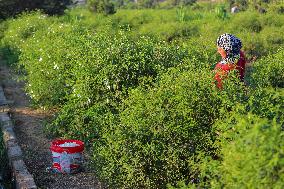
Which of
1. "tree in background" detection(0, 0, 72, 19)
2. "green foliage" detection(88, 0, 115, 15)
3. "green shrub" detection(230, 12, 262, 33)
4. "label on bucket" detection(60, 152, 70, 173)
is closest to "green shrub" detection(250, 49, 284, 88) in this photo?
"label on bucket" detection(60, 152, 70, 173)

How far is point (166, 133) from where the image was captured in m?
4.84

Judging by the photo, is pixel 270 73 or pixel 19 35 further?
pixel 19 35

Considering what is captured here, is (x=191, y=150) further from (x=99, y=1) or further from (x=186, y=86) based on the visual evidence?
(x=99, y=1)

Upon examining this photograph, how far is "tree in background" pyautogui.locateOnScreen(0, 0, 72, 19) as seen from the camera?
77.1 ft

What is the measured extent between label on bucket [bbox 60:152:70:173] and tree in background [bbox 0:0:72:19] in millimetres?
17846

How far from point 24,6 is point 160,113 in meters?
20.3

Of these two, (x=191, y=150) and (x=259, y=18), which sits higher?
(x=191, y=150)

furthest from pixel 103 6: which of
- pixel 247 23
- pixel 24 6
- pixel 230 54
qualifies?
pixel 230 54

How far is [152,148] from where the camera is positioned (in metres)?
4.76

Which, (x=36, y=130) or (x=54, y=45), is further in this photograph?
(x=54, y=45)

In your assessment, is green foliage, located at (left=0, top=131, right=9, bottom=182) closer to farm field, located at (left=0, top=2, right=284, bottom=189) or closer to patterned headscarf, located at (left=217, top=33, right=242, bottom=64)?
farm field, located at (left=0, top=2, right=284, bottom=189)

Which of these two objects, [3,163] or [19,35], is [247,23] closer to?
[19,35]

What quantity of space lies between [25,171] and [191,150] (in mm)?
2054

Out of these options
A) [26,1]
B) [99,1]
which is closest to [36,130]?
[26,1]
